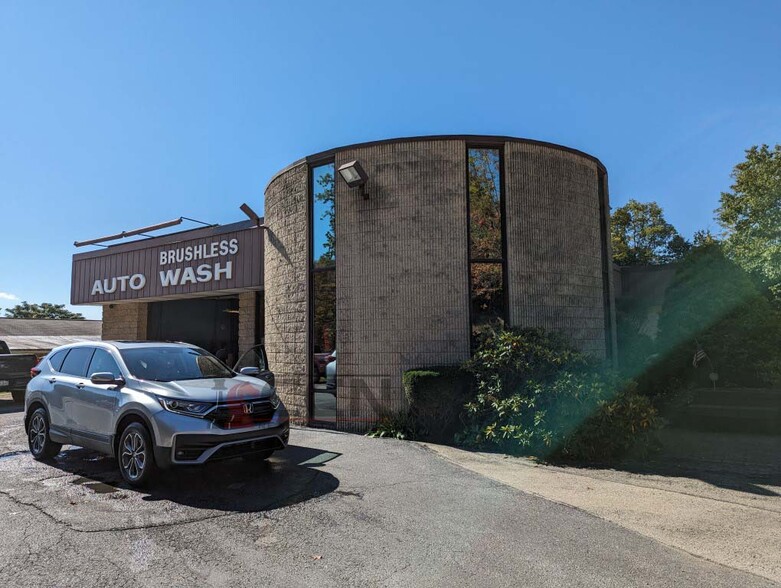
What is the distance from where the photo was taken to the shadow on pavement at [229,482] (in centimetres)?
549

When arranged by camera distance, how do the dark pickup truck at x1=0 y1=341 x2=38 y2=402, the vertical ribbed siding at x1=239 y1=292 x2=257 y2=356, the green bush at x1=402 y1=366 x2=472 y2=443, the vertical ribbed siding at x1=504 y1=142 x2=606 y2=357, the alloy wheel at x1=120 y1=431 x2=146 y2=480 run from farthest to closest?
1. the dark pickup truck at x1=0 y1=341 x2=38 y2=402
2. the vertical ribbed siding at x1=239 y1=292 x2=257 y2=356
3. the vertical ribbed siding at x1=504 y1=142 x2=606 y2=357
4. the green bush at x1=402 y1=366 x2=472 y2=443
5. the alloy wheel at x1=120 y1=431 x2=146 y2=480

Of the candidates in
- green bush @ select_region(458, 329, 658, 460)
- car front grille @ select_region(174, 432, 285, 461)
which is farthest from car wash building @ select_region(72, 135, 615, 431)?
car front grille @ select_region(174, 432, 285, 461)

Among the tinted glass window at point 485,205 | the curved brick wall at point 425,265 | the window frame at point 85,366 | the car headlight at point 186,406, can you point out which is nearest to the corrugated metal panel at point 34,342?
the window frame at point 85,366

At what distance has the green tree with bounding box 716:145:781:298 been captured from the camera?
11.9m

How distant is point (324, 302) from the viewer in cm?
1056

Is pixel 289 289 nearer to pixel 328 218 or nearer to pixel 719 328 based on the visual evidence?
pixel 328 218

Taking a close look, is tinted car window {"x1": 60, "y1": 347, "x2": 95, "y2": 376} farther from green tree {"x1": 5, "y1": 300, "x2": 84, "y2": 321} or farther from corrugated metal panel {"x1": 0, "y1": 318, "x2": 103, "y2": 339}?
green tree {"x1": 5, "y1": 300, "x2": 84, "y2": 321}

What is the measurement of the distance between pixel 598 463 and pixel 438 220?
16.3 ft

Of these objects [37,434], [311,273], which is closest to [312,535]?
[37,434]

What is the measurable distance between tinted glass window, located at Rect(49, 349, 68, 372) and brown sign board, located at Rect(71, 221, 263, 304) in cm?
596

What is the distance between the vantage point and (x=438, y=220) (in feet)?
32.6

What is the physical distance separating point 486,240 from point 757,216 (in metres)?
13.7

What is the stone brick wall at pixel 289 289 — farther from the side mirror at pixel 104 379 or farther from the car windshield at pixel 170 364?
the side mirror at pixel 104 379

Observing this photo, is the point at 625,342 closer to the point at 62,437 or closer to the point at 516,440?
the point at 516,440
